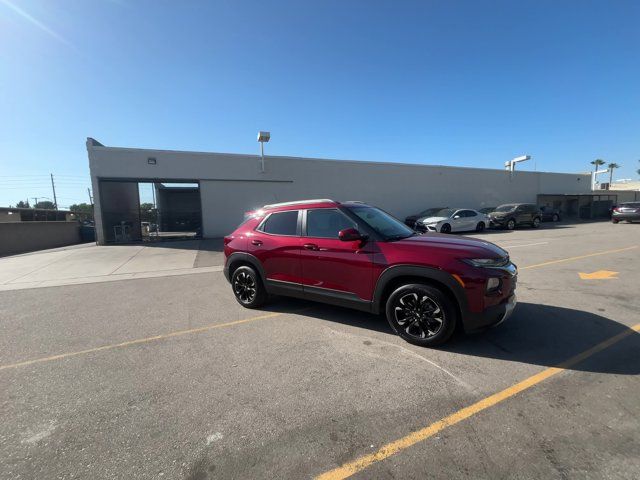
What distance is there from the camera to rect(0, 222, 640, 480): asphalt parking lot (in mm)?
1988

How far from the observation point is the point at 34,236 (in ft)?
65.5

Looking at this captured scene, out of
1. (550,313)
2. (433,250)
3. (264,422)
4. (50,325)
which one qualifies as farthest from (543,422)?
(50,325)

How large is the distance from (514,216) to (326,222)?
19663 millimetres

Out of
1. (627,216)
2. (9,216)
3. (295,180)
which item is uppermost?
(295,180)

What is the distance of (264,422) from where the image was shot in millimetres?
2369

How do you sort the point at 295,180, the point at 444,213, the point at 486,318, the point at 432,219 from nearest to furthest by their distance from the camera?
the point at 486,318
the point at 432,219
the point at 444,213
the point at 295,180

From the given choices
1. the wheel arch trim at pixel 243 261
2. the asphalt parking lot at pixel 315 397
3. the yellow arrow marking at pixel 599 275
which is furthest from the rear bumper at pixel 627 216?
the wheel arch trim at pixel 243 261

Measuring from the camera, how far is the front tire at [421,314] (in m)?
3.36

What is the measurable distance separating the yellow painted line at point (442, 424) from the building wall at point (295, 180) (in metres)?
16.6

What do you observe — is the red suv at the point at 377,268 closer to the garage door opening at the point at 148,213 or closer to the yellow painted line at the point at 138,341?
the yellow painted line at the point at 138,341

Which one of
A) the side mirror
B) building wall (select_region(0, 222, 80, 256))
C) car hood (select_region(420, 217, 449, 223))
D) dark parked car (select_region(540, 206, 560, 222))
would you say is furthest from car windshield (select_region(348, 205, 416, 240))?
dark parked car (select_region(540, 206, 560, 222))

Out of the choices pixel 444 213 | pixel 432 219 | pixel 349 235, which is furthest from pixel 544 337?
pixel 444 213

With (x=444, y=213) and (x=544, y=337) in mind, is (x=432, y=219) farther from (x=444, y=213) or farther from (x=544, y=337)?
(x=544, y=337)

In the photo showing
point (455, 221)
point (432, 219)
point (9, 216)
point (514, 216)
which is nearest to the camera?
point (432, 219)
